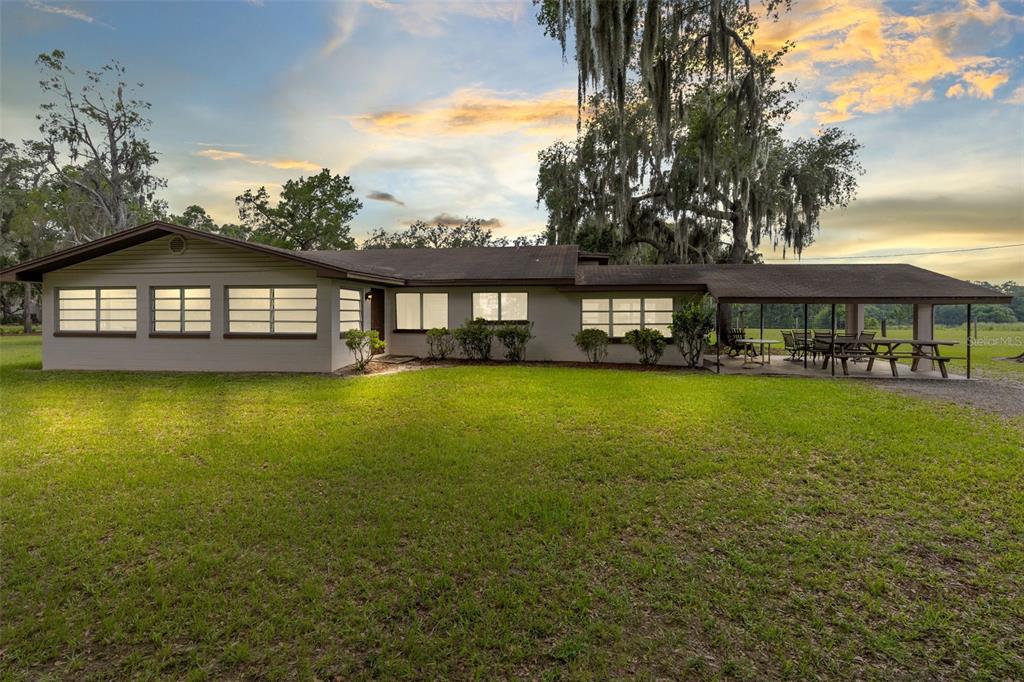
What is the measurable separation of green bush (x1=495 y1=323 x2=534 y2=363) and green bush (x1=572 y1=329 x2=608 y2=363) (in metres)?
1.48

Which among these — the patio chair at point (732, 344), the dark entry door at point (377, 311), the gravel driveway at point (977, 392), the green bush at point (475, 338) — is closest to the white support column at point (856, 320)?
the patio chair at point (732, 344)

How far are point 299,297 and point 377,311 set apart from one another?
3.02 metres

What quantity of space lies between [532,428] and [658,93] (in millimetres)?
8824

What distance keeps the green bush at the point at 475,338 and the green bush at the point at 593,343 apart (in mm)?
2593

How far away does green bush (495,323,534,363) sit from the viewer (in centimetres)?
1343

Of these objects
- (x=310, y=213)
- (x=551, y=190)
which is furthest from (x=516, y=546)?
(x=310, y=213)

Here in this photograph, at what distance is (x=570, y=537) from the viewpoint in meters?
3.86

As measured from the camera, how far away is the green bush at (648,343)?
12845 mm

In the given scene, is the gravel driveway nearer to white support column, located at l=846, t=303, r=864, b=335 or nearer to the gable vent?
white support column, located at l=846, t=303, r=864, b=335

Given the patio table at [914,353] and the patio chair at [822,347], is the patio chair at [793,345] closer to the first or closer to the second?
the patio chair at [822,347]

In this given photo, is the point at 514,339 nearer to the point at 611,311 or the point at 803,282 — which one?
the point at 611,311

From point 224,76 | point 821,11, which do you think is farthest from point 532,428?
point 821,11

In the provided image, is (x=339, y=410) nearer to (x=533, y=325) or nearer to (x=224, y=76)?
(x=533, y=325)

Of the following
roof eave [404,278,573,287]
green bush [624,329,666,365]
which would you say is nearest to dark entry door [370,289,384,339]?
roof eave [404,278,573,287]
